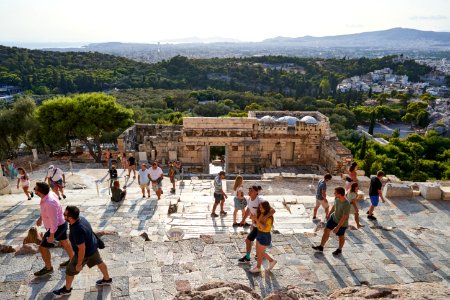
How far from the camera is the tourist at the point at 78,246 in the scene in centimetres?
554

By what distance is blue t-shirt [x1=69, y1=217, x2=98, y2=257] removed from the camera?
5566 millimetres

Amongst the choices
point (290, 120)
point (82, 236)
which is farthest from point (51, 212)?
point (290, 120)

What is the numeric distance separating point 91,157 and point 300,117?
13.9 m

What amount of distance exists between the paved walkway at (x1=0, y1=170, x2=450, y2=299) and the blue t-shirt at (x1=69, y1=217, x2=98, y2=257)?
823 mm

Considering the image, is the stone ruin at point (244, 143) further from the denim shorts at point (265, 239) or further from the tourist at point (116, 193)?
the denim shorts at point (265, 239)

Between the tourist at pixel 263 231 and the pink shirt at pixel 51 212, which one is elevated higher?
the pink shirt at pixel 51 212

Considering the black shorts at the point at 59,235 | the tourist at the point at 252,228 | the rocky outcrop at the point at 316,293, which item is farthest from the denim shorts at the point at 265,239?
the black shorts at the point at 59,235

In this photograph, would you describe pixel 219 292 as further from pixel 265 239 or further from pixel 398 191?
pixel 398 191

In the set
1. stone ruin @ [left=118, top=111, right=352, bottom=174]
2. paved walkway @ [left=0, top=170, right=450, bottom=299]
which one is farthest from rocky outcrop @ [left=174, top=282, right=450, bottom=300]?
stone ruin @ [left=118, top=111, right=352, bottom=174]

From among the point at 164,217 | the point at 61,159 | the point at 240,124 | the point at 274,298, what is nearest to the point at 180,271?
the point at 274,298

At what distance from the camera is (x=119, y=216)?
1049cm

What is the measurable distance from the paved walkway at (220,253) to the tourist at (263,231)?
0.24 metres

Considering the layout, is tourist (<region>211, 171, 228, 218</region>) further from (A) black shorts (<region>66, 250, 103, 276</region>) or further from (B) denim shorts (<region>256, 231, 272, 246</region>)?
(A) black shorts (<region>66, 250, 103, 276</region>)

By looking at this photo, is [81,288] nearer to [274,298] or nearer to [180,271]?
[180,271]
